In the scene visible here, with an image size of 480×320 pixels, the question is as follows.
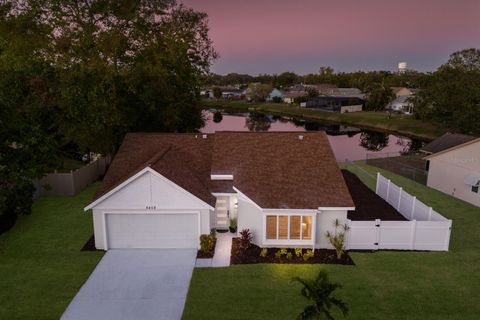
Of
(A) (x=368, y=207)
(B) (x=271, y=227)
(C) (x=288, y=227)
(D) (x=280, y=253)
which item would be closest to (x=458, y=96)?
(A) (x=368, y=207)

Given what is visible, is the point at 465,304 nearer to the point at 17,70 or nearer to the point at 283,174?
the point at 283,174

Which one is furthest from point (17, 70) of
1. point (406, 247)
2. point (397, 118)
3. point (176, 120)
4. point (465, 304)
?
point (397, 118)

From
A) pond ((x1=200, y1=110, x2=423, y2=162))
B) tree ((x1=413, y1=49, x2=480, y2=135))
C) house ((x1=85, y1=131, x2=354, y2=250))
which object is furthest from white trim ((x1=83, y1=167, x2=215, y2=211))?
tree ((x1=413, y1=49, x2=480, y2=135))

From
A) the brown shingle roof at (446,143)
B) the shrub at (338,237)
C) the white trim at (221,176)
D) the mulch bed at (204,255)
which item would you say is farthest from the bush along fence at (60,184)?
the brown shingle roof at (446,143)

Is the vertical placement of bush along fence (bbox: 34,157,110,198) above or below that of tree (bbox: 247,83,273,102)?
below

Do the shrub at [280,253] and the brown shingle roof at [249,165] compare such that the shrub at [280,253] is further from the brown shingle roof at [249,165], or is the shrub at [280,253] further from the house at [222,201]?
the brown shingle roof at [249,165]

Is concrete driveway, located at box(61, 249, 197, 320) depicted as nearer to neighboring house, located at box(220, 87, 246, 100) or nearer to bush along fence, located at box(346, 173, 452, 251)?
bush along fence, located at box(346, 173, 452, 251)

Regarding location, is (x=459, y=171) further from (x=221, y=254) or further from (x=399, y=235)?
(x=221, y=254)
